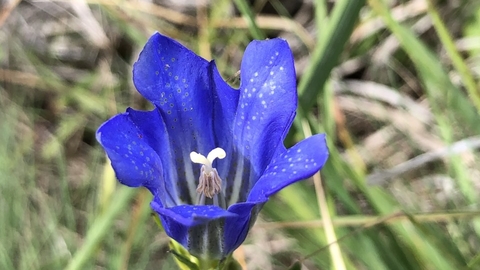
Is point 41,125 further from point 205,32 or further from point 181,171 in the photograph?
point 181,171

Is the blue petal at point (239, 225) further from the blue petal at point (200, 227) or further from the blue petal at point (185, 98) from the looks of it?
the blue petal at point (185, 98)

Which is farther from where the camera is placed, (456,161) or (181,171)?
(456,161)

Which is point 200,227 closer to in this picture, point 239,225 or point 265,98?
point 239,225

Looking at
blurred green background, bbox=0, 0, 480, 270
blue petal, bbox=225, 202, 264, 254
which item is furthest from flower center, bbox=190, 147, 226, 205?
blurred green background, bbox=0, 0, 480, 270

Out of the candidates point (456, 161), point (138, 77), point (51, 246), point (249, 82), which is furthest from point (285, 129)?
point (51, 246)

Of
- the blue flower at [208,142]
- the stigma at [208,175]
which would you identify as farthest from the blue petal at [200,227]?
the stigma at [208,175]

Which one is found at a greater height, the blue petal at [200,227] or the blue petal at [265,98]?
the blue petal at [265,98]

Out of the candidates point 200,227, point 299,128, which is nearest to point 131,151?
point 200,227
